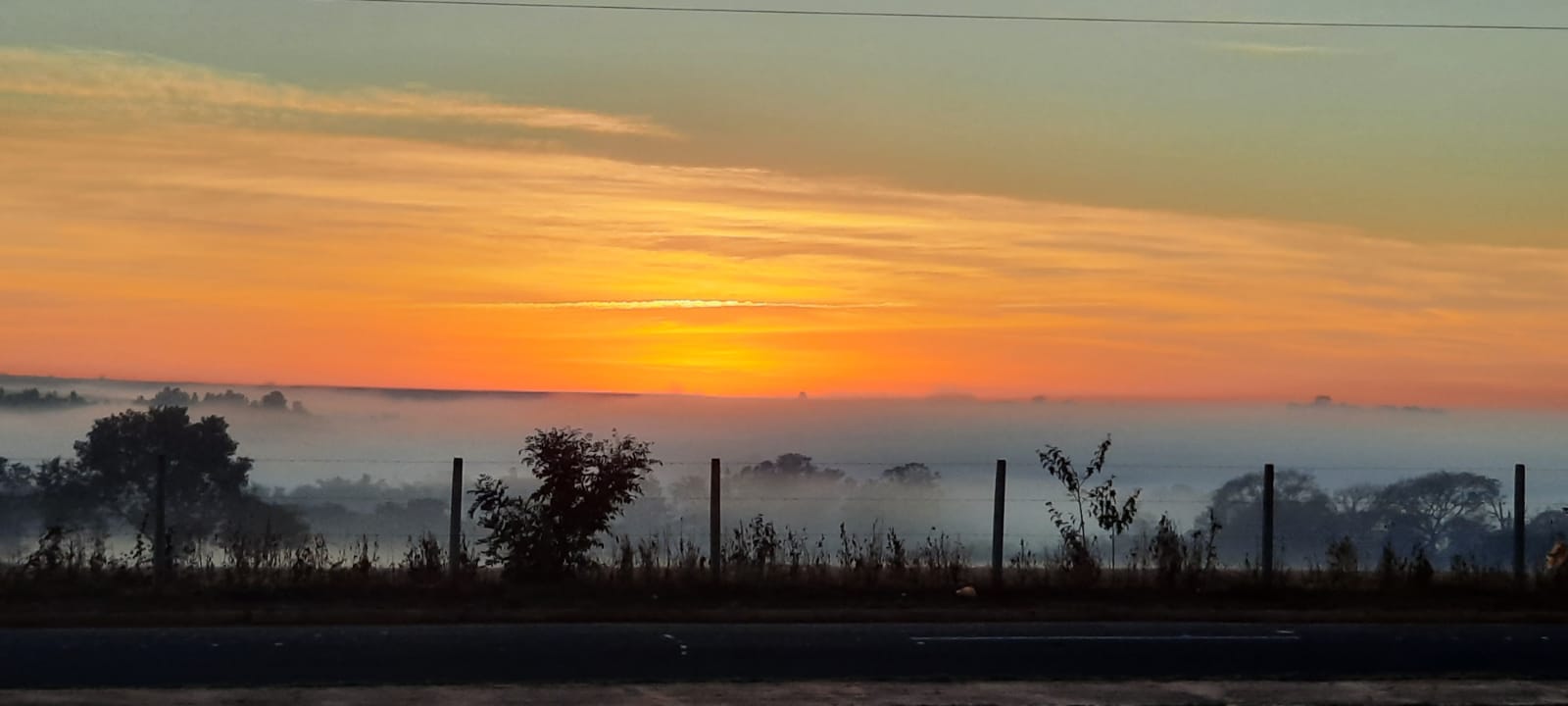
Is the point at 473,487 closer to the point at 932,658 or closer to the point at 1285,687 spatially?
the point at 932,658

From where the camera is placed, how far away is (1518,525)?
25.0m

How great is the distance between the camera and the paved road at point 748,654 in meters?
14.2

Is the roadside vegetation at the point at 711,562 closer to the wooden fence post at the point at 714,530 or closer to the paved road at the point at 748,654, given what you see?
the wooden fence post at the point at 714,530

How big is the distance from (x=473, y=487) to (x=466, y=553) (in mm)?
974

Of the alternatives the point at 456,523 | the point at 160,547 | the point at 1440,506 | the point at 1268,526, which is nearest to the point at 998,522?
the point at 1268,526

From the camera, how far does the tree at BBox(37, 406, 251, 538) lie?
47000 mm

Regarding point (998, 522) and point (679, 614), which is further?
point (998, 522)

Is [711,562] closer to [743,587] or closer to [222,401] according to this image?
[743,587]

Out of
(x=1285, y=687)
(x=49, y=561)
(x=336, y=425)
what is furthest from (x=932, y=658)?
(x=336, y=425)

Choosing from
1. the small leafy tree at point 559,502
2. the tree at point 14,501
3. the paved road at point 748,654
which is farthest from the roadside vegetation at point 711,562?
the tree at point 14,501

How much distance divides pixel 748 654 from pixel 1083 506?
1001 cm

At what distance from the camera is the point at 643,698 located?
1290cm

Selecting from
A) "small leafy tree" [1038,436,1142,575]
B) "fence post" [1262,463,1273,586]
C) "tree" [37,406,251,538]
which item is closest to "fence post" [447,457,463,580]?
"small leafy tree" [1038,436,1142,575]

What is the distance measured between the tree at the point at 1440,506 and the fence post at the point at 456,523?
16.6 meters
